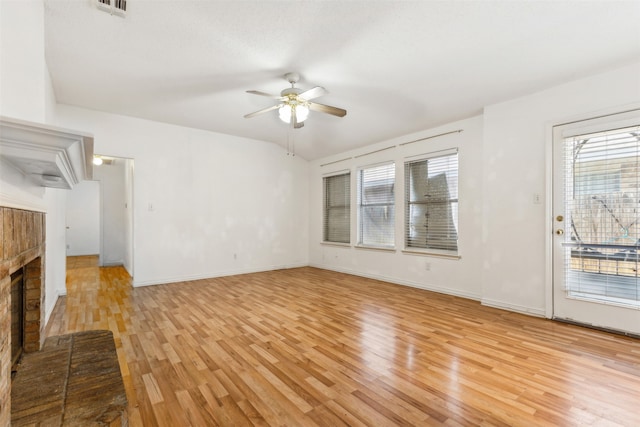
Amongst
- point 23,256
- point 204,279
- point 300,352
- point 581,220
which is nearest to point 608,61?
point 581,220

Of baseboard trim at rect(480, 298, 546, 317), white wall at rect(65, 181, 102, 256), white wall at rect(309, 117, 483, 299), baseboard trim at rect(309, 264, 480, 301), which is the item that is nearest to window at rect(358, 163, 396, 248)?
white wall at rect(309, 117, 483, 299)

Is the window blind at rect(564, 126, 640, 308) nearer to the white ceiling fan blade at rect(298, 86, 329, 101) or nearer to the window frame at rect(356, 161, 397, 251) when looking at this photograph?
the window frame at rect(356, 161, 397, 251)

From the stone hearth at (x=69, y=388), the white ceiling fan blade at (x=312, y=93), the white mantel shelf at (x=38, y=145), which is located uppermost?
the white ceiling fan blade at (x=312, y=93)

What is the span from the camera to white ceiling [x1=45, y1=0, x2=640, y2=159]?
2221mm

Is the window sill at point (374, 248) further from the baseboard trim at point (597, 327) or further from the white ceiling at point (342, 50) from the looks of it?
the baseboard trim at point (597, 327)

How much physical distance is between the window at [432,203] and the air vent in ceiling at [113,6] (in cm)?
408

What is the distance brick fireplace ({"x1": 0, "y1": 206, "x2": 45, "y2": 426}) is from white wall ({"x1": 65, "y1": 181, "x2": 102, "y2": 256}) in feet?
25.9

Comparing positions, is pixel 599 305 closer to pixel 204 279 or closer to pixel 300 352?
pixel 300 352

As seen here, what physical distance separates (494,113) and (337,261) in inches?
152

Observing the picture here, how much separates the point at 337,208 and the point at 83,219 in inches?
293

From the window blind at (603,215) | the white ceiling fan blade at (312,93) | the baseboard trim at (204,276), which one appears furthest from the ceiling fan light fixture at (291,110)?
the baseboard trim at (204,276)

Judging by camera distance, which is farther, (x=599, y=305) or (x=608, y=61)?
(x=599, y=305)

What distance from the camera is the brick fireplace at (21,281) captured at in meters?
1.03

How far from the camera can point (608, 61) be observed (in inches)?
Answer: 108
